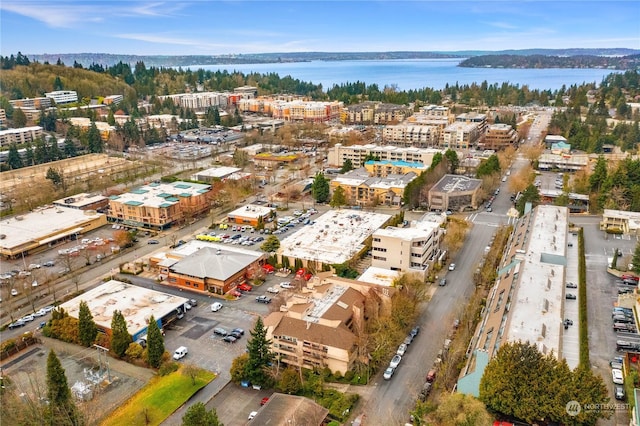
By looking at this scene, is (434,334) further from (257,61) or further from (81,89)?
(257,61)

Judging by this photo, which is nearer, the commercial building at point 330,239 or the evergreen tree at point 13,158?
the commercial building at point 330,239

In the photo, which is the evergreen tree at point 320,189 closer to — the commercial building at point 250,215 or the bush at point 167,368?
the commercial building at point 250,215

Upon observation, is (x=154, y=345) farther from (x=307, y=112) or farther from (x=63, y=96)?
(x=63, y=96)

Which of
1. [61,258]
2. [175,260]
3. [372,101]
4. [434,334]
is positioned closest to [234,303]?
[175,260]

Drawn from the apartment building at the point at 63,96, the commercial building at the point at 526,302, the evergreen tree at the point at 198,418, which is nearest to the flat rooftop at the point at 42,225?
the evergreen tree at the point at 198,418

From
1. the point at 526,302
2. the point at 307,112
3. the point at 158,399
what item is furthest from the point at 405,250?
the point at 307,112
